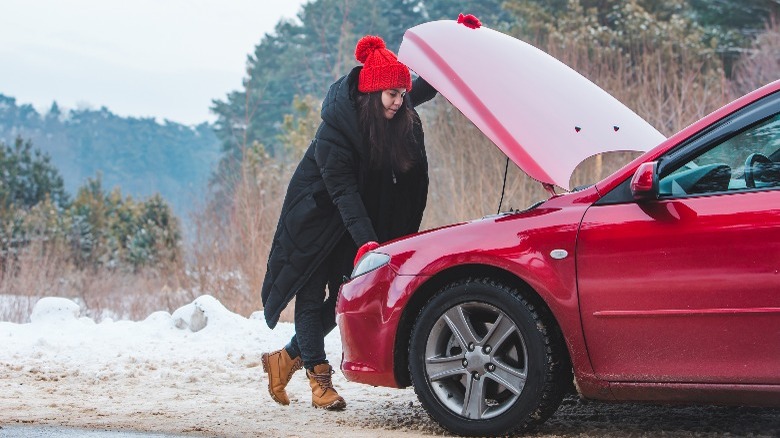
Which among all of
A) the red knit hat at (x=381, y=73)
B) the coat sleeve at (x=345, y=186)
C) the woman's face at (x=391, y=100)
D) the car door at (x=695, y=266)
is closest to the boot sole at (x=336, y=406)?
the coat sleeve at (x=345, y=186)

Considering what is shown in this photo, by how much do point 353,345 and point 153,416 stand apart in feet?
4.32

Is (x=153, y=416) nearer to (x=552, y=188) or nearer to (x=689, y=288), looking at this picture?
(x=552, y=188)

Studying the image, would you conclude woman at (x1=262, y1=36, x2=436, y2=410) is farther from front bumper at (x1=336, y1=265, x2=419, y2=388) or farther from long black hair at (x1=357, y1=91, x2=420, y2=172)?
front bumper at (x1=336, y1=265, x2=419, y2=388)

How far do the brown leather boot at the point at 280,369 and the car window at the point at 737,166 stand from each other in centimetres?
264

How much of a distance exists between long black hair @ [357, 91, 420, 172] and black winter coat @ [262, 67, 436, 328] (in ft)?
0.17

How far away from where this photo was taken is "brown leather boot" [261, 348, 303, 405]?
6.87 m

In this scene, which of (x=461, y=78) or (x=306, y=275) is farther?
(x=306, y=275)

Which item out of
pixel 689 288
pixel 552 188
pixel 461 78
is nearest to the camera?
pixel 689 288

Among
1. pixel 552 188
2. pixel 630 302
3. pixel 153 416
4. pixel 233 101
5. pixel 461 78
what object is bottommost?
pixel 153 416

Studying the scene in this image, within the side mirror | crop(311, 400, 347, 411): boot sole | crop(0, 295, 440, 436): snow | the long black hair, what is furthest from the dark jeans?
the side mirror

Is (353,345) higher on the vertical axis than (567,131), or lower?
lower

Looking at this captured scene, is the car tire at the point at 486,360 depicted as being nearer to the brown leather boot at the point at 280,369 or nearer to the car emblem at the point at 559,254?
the car emblem at the point at 559,254

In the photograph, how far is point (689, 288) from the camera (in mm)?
4797

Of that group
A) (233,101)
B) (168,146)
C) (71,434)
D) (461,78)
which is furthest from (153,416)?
(168,146)
